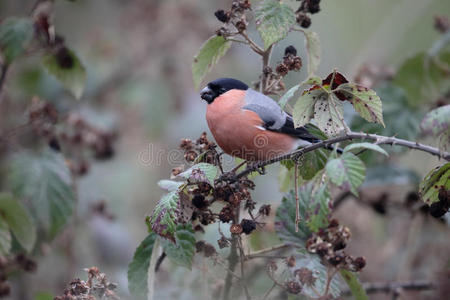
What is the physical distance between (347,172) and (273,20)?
29.1 inches

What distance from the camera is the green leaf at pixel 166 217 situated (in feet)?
5.48

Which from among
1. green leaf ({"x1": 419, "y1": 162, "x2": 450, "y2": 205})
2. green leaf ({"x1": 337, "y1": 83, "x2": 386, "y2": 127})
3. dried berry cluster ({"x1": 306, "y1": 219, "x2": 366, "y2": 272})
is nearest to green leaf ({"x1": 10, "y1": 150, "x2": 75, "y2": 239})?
dried berry cluster ({"x1": 306, "y1": 219, "x2": 366, "y2": 272})

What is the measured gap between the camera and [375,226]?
3.79 metres

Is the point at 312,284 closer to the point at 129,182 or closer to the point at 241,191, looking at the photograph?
the point at 241,191

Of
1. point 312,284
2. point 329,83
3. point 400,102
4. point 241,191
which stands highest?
point 400,102

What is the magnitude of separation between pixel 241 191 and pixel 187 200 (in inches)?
8.5

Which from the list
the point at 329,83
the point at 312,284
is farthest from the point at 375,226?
the point at 329,83

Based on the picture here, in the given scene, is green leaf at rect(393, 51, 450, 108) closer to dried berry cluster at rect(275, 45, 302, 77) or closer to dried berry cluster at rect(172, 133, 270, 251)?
dried berry cluster at rect(275, 45, 302, 77)

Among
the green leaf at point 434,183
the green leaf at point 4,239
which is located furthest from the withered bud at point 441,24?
the green leaf at point 4,239

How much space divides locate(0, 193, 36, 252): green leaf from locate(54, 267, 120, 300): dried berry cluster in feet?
2.27

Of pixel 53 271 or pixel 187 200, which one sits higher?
pixel 53 271

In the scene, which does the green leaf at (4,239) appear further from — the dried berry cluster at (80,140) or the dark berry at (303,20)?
the dark berry at (303,20)

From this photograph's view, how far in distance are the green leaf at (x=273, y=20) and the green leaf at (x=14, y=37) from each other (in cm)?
121

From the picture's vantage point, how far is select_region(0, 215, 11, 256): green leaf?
7.02 ft
